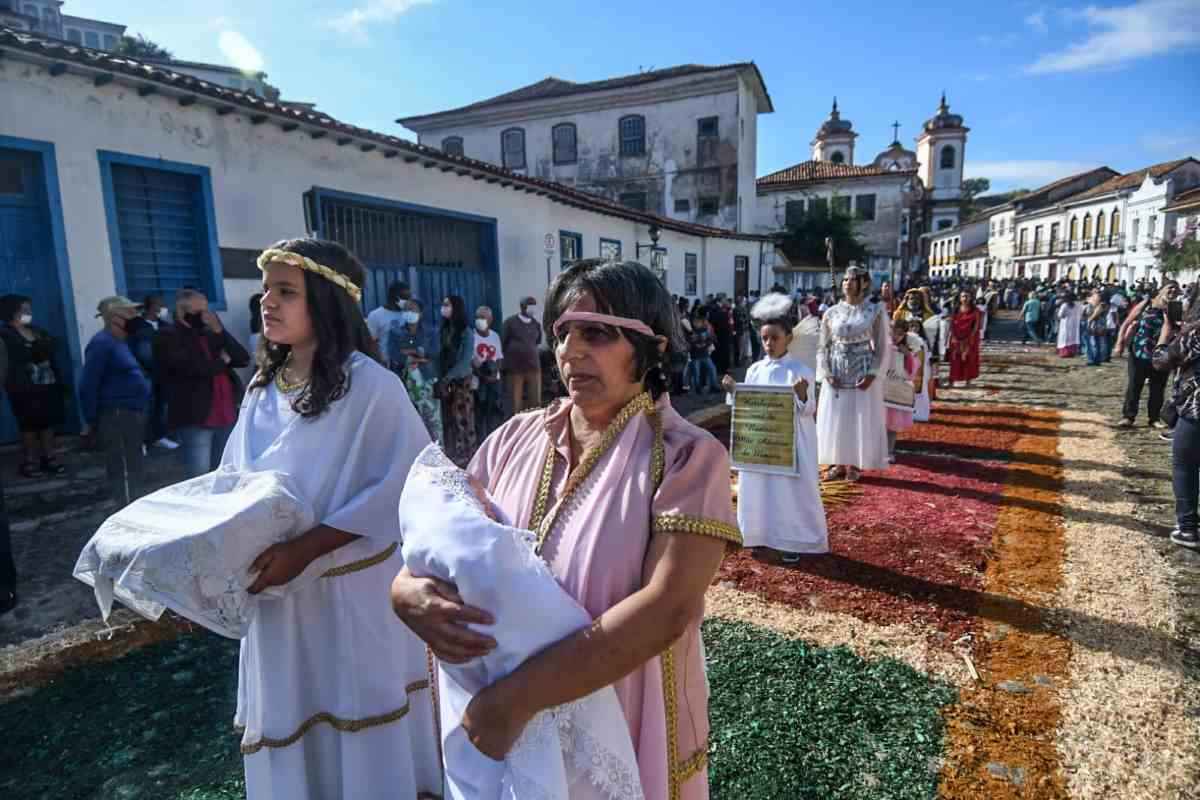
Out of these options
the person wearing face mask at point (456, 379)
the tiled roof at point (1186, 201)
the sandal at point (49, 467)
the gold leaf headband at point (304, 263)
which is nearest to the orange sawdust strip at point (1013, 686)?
the gold leaf headband at point (304, 263)

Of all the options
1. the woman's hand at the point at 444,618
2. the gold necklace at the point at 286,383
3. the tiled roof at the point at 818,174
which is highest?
the tiled roof at the point at 818,174

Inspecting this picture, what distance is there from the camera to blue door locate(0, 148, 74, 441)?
21.5ft

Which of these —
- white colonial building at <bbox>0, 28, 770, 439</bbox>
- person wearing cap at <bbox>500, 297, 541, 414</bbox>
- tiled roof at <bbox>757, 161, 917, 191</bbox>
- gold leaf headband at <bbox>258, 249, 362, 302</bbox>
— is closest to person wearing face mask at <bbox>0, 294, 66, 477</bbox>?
white colonial building at <bbox>0, 28, 770, 439</bbox>

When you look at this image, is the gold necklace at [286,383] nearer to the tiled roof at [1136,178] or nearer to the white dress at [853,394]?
the white dress at [853,394]

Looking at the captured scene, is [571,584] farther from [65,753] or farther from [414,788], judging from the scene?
[65,753]

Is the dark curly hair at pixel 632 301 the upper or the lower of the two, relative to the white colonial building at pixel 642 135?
lower

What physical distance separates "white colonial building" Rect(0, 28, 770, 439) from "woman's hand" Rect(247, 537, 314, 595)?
6.11 metres

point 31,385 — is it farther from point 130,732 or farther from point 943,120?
point 943,120

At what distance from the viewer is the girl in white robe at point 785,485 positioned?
486 cm

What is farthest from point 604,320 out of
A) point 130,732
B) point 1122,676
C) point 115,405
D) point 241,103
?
point 241,103

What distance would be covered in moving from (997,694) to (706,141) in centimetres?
2823

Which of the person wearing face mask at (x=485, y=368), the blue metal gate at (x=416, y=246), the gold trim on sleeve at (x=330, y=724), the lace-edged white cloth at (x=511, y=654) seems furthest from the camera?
the blue metal gate at (x=416, y=246)

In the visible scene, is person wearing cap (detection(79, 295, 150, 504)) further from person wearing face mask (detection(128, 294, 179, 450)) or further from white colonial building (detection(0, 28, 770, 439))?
white colonial building (detection(0, 28, 770, 439))

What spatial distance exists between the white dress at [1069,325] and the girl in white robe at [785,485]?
17582 mm
